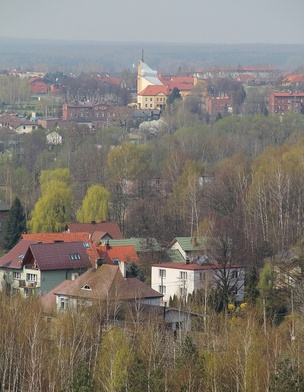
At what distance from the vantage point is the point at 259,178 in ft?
127

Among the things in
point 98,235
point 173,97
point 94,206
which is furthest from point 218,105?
point 98,235

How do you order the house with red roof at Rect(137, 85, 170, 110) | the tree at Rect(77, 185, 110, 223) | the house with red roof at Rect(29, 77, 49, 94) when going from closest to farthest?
the tree at Rect(77, 185, 110, 223) < the house with red roof at Rect(137, 85, 170, 110) < the house with red roof at Rect(29, 77, 49, 94)

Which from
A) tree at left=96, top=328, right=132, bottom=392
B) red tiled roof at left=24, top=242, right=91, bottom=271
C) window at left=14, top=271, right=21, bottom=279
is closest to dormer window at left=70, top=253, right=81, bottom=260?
red tiled roof at left=24, top=242, right=91, bottom=271

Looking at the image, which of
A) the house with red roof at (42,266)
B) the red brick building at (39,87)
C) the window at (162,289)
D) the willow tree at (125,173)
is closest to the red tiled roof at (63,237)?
the house with red roof at (42,266)

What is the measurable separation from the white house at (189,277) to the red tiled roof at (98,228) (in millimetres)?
4068

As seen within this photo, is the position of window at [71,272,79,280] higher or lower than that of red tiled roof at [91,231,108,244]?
higher

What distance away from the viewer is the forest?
1986 centimetres

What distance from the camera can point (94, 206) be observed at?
1582 inches

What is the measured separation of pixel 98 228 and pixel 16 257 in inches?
169

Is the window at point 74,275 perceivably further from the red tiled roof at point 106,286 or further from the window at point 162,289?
the window at point 162,289

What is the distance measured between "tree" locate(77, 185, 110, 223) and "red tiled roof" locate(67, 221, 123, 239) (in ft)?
12.6

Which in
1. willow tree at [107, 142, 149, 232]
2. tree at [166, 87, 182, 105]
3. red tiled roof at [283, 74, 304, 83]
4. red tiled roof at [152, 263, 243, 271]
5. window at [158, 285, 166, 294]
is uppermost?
red tiled roof at [152, 263, 243, 271]

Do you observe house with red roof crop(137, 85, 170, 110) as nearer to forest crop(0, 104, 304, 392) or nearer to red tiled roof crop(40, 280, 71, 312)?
forest crop(0, 104, 304, 392)

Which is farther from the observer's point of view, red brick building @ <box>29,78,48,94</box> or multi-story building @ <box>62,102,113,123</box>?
red brick building @ <box>29,78,48,94</box>
